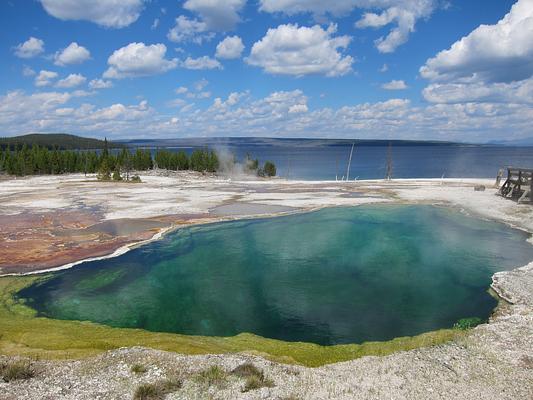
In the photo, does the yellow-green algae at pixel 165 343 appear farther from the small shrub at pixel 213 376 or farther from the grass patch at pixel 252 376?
the small shrub at pixel 213 376

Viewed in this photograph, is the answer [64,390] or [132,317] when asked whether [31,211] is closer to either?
[132,317]

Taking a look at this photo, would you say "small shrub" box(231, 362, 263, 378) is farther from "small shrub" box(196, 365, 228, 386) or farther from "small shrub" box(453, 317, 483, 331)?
"small shrub" box(453, 317, 483, 331)

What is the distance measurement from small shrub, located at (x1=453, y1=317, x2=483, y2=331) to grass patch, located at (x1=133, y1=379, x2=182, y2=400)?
12.5 m

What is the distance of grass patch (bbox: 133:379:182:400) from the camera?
11.9m

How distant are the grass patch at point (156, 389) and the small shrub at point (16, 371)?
3.78 meters

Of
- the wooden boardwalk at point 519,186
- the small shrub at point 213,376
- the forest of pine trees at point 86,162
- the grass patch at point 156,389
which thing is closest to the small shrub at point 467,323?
the small shrub at point 213,376

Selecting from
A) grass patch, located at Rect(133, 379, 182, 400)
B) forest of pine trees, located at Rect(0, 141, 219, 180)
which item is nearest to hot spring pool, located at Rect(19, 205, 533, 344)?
grass patch, located at Rect(133, 379, 182, 400)

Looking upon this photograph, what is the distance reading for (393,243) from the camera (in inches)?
1383

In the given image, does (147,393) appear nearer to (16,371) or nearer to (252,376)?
(252,376)

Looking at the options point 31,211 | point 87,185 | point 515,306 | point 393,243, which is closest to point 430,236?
point 393,243

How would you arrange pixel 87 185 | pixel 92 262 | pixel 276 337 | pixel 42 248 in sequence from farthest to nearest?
pixel 87 185
pixel 42 248
pixel 92 262
pixel 276 337

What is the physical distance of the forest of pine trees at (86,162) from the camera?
366 feet

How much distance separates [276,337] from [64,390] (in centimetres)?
877

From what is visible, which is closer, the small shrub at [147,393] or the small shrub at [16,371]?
Result: the small shrub at [147,393]
